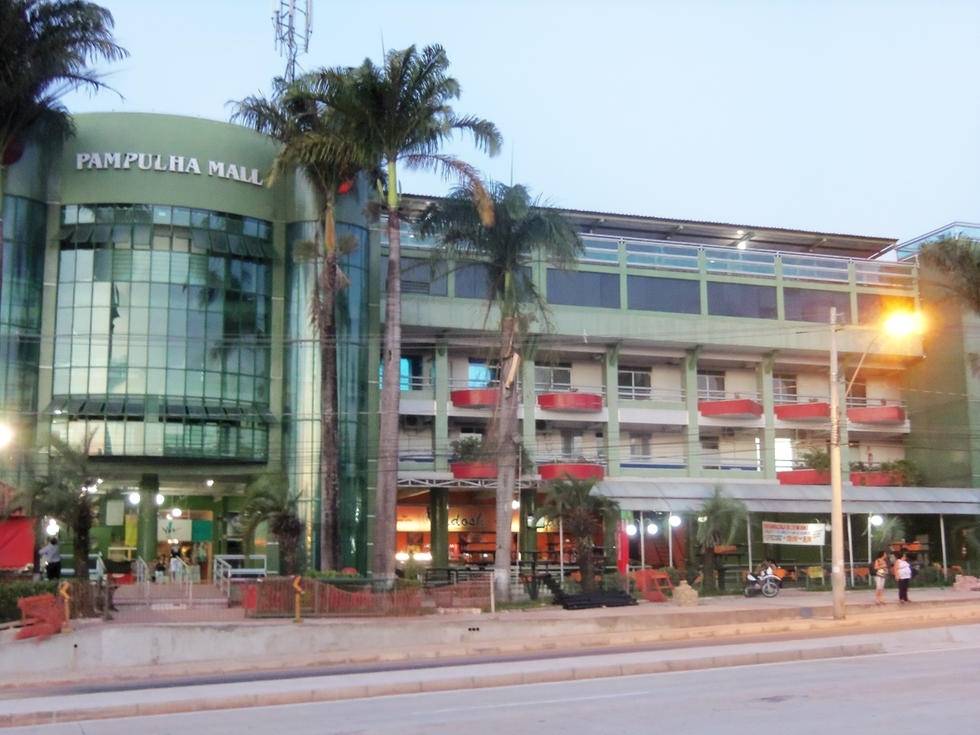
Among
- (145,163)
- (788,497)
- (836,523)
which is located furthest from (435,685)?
(788,497)

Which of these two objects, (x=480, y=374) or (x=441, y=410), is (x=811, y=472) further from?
(x=441, y=410)

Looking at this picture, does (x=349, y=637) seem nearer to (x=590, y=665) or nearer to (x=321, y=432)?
(x=590, y=665)

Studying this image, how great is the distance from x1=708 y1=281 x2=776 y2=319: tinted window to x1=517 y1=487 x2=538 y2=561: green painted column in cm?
1192

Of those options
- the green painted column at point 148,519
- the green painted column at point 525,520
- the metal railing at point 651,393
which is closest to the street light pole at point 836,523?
the green painted column at point 525,520

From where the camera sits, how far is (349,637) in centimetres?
2580

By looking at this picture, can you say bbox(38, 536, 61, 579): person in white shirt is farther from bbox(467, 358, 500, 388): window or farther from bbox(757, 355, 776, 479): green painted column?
bbox(757, 355, 776, 479): green painted column

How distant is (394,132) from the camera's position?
117ft

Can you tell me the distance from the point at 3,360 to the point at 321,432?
1144 centimetres

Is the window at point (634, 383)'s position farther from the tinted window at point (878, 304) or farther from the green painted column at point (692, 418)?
the tinted window at point (878, 304)

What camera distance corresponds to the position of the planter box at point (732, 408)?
5234 centimetres

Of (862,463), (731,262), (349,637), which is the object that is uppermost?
(731,262)

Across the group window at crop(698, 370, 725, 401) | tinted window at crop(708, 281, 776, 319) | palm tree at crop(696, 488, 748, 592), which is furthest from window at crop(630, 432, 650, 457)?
palm tree at crop(696, 488, 748, 592)

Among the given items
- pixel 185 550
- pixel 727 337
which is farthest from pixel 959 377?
pixel 185 550

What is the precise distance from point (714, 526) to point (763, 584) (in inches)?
122
